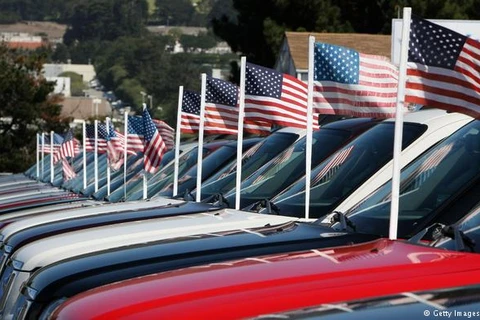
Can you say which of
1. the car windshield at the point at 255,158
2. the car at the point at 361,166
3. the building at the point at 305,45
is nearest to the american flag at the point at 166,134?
the car windshield at the point at 255,158

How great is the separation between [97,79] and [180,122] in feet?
523

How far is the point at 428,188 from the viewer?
649 centimetres

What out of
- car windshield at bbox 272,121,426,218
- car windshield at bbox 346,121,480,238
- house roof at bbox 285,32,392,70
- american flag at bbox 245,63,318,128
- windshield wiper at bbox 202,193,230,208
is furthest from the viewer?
house roof at bbox 285,32,392,70

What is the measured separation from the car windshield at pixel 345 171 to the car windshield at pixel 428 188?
0.80 meters

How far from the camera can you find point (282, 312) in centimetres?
400

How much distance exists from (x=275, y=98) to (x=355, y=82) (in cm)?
294

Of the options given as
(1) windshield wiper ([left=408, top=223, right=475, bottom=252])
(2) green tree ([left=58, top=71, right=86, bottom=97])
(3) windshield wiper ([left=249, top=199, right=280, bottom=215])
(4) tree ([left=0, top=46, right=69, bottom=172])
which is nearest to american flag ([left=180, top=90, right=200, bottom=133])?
(3) windshield wiper ([left=249, top=199, right=280, bottom=215])

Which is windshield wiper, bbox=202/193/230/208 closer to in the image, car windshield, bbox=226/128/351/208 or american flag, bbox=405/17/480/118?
car windshield, bbox=226/128/351/208

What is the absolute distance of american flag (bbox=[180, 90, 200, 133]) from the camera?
570 inches

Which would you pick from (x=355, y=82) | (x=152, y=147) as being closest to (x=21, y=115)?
(x=152, y=147)

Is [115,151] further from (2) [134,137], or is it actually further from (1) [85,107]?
(1) [85,107]

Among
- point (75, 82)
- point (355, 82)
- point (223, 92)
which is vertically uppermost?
point (355, 82)

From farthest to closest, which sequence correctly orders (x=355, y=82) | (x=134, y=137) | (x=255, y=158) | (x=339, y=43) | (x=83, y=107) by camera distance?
(x=83, y=107) < (x=339, y=43) < (x=134, y=137) < (x=255, y=158) < (x=355, y=82)

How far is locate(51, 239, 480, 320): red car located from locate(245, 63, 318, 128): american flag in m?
5.56
